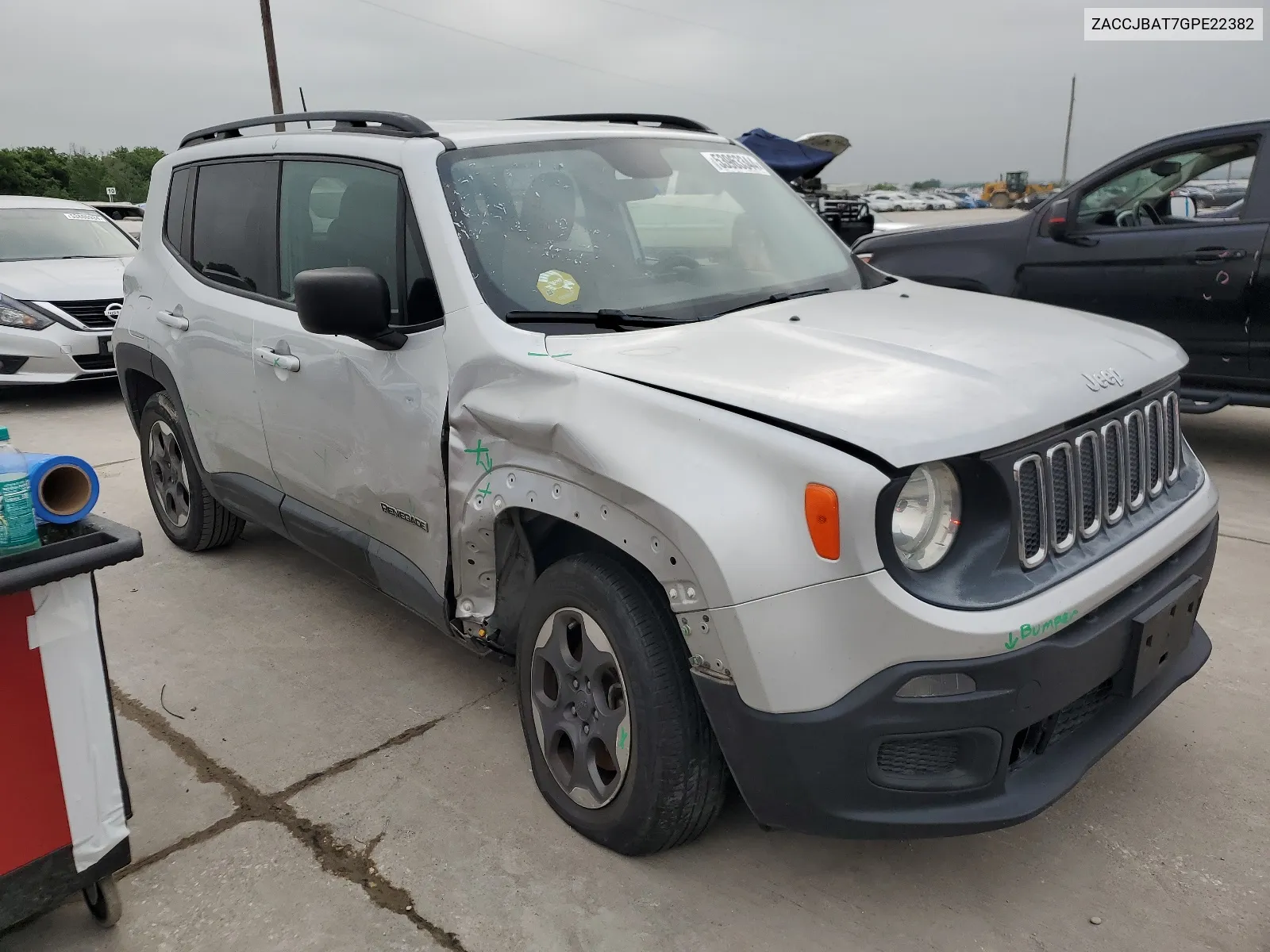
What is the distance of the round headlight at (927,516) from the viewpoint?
2.05m

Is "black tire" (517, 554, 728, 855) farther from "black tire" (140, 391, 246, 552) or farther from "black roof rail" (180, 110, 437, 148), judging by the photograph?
"black tire" (140, 391, 246, 552)

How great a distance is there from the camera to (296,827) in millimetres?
2744

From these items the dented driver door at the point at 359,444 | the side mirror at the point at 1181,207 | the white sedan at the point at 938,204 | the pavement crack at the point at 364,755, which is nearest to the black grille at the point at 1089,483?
the dented driver door at the point at 359,444

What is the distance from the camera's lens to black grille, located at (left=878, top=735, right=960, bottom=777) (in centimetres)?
207

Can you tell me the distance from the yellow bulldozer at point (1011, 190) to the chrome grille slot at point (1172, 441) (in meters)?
51.7

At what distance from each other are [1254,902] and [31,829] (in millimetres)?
2743

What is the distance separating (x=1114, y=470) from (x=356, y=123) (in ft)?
8.67

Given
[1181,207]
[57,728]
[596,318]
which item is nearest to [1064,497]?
[596,318]

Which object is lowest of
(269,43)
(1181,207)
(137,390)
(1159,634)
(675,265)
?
(1159,634)

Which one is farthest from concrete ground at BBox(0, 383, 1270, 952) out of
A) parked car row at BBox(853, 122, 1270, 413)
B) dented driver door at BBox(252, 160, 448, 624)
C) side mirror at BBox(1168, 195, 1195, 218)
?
side mirror at BBox(1168, 195, 1195, 218)

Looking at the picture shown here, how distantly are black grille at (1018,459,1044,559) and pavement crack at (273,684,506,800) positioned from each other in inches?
77.0

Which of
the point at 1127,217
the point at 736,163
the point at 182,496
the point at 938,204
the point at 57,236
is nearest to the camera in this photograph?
the point at 736,163

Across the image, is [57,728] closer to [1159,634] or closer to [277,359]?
[277,359]

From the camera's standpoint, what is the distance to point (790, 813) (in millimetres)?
2143
